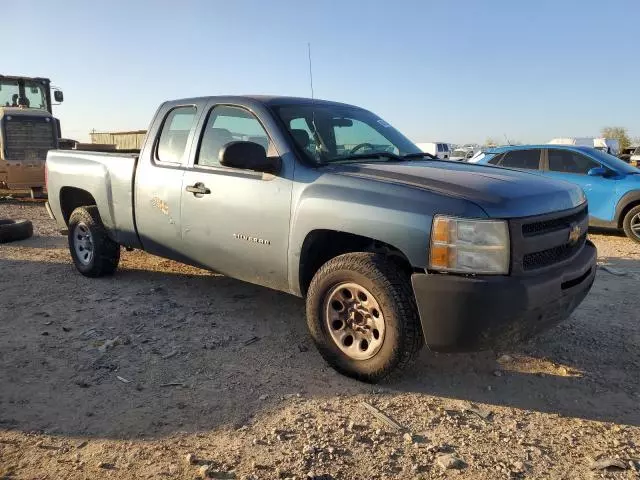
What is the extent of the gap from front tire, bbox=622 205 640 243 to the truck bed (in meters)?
7.57

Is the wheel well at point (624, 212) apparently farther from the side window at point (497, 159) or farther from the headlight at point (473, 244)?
the headlight at point (473, 244)

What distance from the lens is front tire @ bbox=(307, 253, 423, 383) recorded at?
314 centimetres

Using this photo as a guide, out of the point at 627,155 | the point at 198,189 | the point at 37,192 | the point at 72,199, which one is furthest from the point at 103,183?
the point at 627,155

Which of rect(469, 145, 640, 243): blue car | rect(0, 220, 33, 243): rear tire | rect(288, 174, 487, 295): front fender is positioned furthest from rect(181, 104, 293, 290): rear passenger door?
rect(469, 145, 640, 243): blue car

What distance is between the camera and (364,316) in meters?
3.35

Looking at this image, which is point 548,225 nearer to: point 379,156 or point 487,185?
point 487,185

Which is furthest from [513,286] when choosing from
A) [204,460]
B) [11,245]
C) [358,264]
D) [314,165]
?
[11,245]

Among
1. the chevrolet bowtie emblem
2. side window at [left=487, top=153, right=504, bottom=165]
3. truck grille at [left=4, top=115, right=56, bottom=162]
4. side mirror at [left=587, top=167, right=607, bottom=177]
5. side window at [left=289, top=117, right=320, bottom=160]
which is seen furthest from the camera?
truck grille at [left=4, top=115, right=56, bottom=162]

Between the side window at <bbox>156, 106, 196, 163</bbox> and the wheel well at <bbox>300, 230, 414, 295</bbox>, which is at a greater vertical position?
the side window at <bbox>156, 106, 196, 163</bbox>

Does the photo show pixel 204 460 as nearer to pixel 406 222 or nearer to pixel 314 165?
pixel 406 222

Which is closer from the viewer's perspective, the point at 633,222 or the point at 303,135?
the point at 303,135

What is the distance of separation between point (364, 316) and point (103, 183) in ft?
10.7

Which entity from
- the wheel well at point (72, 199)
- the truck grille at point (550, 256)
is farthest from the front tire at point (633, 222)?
the wheel well at point (72, 199)

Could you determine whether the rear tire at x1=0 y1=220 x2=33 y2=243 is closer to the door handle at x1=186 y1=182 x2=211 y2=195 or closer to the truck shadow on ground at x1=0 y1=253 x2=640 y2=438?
the truck shadow on ground at x1=0 y1=253 x2=640 y2=438
